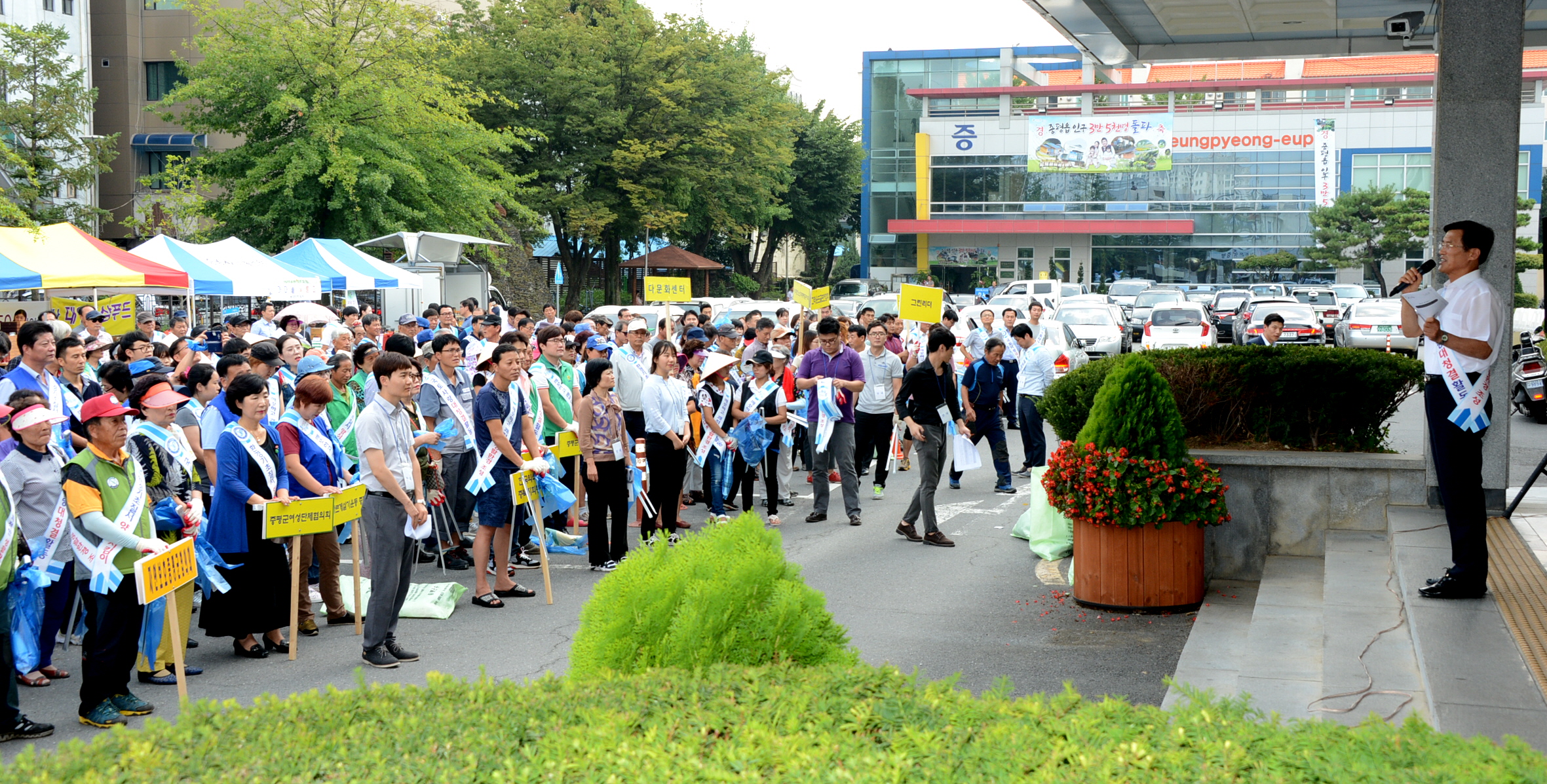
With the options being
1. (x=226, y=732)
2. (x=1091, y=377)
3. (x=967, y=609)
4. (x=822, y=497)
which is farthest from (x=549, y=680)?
(x=822, y=497)

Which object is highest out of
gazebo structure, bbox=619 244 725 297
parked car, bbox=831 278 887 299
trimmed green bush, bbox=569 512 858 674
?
gazebo structure, bbox=619 244 725 297

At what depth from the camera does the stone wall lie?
27.9 feet

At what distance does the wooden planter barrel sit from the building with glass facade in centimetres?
5871

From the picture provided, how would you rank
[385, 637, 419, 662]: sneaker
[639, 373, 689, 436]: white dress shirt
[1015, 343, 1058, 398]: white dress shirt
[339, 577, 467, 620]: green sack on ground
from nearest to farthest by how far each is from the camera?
[385, 637, 419, 662]: sneaker < [339, 577, 467, 620]: green sack on ground < [639, 373, 689, 436]: white dress shirt < [1015, 343, 1058, 398]: white dress shirt

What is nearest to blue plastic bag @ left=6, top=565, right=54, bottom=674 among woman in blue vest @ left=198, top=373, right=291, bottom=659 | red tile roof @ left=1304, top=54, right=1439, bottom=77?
woman in blue vest @ left=198, top=373, right=291, bottom=659

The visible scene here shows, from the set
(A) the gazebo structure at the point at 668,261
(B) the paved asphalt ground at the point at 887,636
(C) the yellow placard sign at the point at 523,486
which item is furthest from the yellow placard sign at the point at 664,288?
(A) the gazebo structure at the point at 668,261

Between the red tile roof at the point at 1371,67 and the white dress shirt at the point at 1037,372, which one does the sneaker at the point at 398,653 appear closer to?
the white dress shirt at the point at 1037,372

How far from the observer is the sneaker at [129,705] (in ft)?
21.0

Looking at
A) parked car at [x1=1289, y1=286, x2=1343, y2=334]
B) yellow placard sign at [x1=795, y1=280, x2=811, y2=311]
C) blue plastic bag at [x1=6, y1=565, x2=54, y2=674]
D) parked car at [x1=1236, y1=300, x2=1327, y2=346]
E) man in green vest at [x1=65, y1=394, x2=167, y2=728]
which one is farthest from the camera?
parked car at [x1=1289, y1=286, x2=1343, y2=334]

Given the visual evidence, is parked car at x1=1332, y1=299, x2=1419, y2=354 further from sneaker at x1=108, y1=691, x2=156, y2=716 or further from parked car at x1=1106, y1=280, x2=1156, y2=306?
sneaker at x1=108, y1=691, x2=156, y2=716

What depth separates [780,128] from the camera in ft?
155

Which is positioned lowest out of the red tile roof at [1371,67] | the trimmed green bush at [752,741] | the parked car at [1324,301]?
the trimmed green bush at [752,741]

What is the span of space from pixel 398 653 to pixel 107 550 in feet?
5.92

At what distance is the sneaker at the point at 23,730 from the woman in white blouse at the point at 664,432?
203 inches
